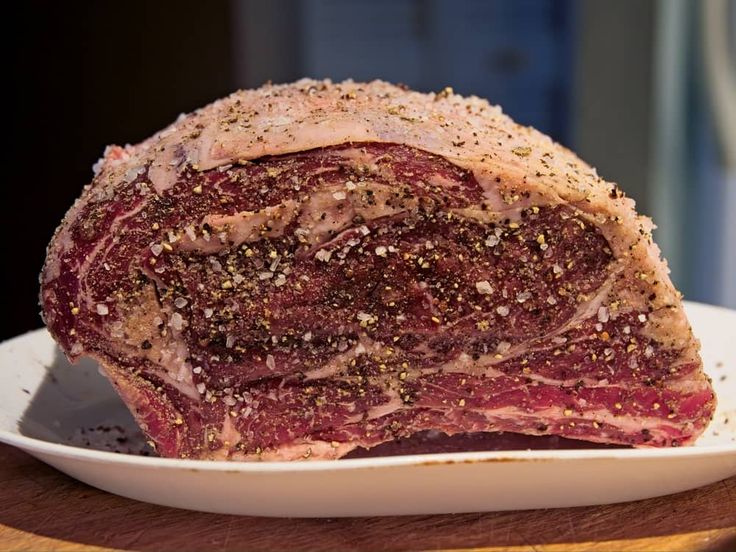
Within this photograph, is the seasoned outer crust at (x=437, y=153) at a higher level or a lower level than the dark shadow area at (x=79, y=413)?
higher

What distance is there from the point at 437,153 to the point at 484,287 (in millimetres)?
257

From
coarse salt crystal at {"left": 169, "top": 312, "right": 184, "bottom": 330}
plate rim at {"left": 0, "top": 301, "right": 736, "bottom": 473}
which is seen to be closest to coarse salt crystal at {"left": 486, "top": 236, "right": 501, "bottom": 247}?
plate rim at {"left": 0, "top": 301, "right": 736, "bottom": 473}

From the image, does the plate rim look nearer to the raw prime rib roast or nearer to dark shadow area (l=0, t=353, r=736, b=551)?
dark shadow area (l=0, t=353, r=736, b=551)

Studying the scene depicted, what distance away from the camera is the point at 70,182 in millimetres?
4734

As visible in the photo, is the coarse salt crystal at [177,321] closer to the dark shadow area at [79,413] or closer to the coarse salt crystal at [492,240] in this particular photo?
the dark shadow area at [79,413]

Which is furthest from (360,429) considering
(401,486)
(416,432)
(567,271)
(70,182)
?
(70,182)

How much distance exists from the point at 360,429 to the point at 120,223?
59 centimetres

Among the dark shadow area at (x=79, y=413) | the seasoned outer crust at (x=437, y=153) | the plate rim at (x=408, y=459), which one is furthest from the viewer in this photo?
the dark shadow area at (x=79, y=413)

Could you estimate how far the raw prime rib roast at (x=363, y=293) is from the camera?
5.53 feet

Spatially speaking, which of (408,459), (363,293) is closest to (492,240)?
(363,293)

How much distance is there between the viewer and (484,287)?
5.61ft

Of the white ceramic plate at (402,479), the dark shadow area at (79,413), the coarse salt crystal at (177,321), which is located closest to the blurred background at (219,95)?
the dark shadow area at (79,413)

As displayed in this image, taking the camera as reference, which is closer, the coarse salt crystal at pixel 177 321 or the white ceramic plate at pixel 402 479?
the white ceramic plate at pixel 402 479

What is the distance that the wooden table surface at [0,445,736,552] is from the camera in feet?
5.03
